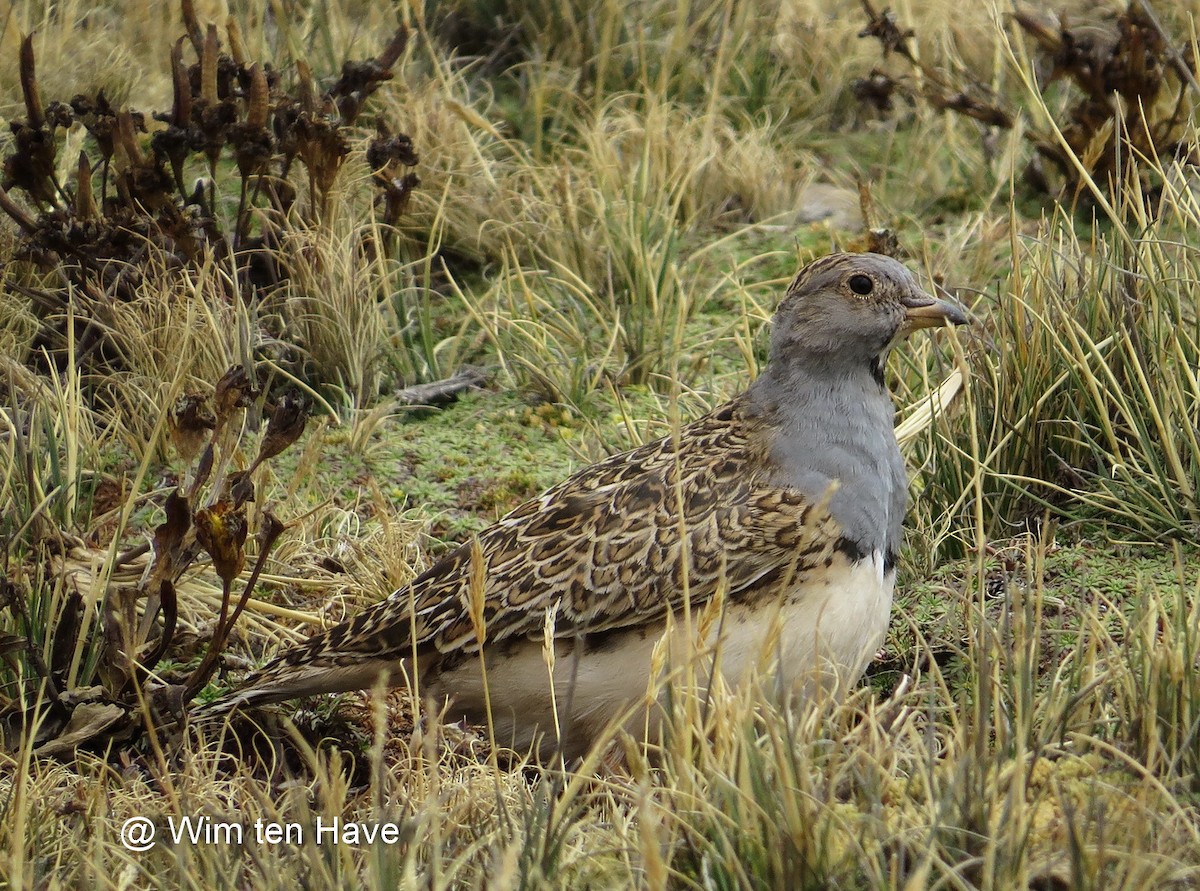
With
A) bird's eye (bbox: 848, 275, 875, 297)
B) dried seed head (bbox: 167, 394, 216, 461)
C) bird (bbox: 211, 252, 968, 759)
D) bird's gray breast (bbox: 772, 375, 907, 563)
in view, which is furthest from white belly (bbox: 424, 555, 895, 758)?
dried seed head (bbox: 167, 394, 216, 461)

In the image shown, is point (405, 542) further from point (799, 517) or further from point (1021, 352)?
point (1021, 352)

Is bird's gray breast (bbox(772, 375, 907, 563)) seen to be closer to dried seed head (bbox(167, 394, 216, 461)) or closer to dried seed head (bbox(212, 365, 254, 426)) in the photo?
dried seed head (bbox(212, 365, 254, 426))

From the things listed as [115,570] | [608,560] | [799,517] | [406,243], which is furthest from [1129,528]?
[406,243]

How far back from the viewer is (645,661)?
3.93m

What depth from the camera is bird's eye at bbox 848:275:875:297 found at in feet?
13.5

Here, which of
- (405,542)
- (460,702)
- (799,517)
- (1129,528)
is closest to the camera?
(799,517)

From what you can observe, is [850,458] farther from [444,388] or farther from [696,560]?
[444,388]

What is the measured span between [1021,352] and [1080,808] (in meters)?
2.04

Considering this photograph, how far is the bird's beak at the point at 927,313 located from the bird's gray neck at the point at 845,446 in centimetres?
16

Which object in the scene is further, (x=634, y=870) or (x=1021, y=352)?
(x=1021, y=352)

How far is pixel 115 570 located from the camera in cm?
429

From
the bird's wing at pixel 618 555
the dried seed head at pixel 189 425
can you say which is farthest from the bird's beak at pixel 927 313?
the dried seed head at pixel 189 425

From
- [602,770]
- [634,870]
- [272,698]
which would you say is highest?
[634,870]

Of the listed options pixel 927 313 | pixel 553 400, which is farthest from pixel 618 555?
Result: pixel 553 400
